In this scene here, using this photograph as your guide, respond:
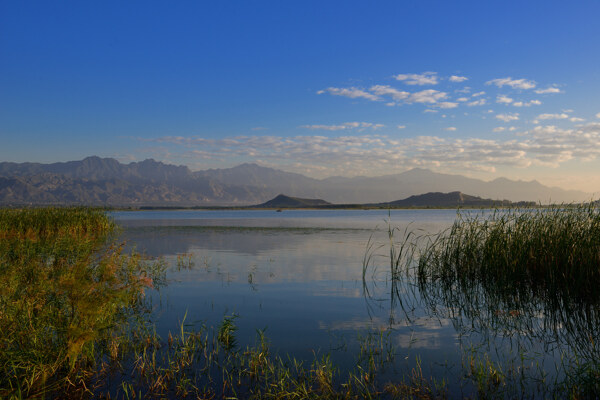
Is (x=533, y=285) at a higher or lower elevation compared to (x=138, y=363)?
higher

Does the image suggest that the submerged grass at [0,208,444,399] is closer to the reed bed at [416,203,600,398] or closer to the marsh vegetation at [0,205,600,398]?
the marsh vegetation at [0,205,600,398]

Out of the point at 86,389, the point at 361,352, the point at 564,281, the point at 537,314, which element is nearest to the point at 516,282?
the point at 564,281

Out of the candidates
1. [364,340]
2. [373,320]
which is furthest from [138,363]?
[373,320]

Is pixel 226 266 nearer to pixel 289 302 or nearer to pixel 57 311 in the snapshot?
pixel 289 302

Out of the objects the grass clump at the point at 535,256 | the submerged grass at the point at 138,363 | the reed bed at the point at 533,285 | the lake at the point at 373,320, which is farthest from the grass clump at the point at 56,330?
the grass clump at the point at 535,256

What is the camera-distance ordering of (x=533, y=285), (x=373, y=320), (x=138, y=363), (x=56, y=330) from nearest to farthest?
1. (x=138, y=363)
2. (x=56, y=330)
3. (x=373, y=320)
4. (x=533, y=285)

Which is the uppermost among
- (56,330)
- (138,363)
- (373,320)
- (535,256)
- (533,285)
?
(535,256)

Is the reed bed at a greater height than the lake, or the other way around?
the reed bed

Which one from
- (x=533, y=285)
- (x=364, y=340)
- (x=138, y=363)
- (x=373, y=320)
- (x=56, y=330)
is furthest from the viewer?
(x=533, y=285)

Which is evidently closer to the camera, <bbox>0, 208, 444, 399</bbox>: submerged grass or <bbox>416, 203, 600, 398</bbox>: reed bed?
<bbox>0, 208, 444, 399</bbox>: submerged grass

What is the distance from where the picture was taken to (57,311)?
32.8 ft

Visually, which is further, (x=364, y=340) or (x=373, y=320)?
(x=373, y=320)

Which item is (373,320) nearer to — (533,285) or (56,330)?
(533,285)

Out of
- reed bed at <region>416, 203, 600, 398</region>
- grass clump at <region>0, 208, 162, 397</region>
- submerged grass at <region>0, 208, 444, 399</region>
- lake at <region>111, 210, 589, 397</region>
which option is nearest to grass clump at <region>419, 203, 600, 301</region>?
reed bed at <region>416, 203, 600, 398</region>
